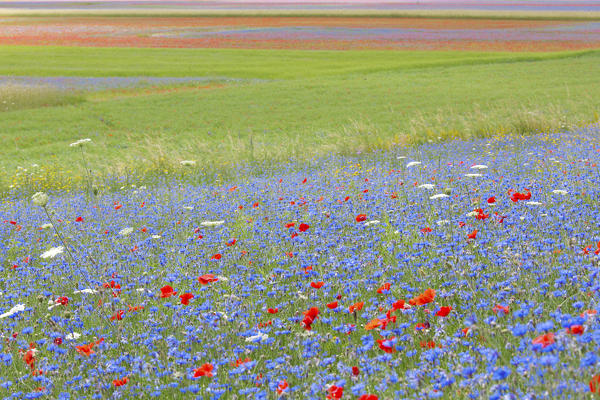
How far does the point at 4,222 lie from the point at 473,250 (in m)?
7.60

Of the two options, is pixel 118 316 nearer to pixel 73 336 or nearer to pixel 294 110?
pixel 73 336

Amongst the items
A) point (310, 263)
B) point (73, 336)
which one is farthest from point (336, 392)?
point (310, 263)

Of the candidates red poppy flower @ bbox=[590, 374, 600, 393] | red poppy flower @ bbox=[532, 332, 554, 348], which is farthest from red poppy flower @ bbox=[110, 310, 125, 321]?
red poppy flower @ bbox=[590, 374, 600, 393]

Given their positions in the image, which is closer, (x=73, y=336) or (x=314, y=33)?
(x=73, y=336)

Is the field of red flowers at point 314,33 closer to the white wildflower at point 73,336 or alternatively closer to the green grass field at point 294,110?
the green grass field at point 294,110

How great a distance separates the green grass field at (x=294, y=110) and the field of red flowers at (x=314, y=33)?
32.3 ft

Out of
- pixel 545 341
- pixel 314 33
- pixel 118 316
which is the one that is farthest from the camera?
pixel 314 33

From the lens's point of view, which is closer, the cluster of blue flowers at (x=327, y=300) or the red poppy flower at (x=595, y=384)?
the red poppy flower at (x=595, y=384)

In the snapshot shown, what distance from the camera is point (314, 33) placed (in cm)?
7750

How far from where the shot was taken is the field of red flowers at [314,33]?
206 ft

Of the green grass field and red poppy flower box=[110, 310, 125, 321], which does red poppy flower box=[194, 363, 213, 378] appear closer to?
red poppy flower box=[110, 310, 125, 321]

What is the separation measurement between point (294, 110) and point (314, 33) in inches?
1904

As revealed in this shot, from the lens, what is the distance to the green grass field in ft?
58.1

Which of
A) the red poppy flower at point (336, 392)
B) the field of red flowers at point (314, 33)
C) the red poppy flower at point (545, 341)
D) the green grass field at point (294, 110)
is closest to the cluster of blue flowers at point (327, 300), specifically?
the red poppy flower at point (545, 341)
